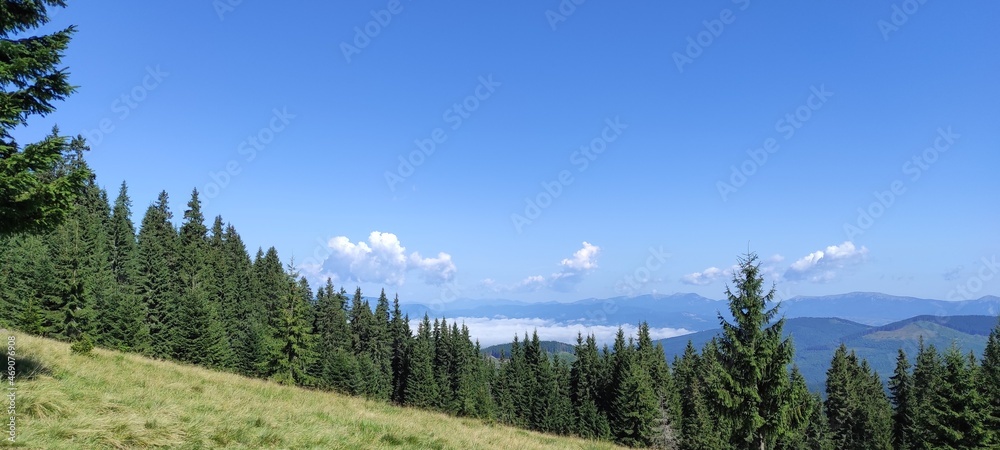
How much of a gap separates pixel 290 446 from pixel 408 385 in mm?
87465

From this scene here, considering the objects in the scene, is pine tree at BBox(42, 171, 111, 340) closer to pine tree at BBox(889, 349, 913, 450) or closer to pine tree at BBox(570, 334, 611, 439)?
pine tree at BBox(570, 334, 611, 439)

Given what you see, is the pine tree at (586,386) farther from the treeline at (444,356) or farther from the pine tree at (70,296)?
the pine tree at (70,296)

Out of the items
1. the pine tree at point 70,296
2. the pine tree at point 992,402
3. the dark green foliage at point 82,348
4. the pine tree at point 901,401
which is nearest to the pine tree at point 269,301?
the pine tree at point 70,296

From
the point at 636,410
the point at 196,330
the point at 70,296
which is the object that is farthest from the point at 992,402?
the point at 70,296

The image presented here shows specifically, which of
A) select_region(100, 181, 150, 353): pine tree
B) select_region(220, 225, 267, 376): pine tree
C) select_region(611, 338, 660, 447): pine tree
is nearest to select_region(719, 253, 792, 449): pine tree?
select_region(611, 338, 660, 447): pine tree

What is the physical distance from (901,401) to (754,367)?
75.3 m

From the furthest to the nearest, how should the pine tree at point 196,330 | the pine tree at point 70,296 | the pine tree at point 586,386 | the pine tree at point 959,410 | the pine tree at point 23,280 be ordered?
the pine tree at point 586,386
the pine tree at point 196,330
the pine tree at point 23,280
the pine tree at point 70,296
the pine tree at point 959,410

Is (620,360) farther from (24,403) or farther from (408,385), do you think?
(24,403)

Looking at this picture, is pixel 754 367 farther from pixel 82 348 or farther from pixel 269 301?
pixel 269 301

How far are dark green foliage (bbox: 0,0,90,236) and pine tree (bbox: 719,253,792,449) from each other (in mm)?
28240

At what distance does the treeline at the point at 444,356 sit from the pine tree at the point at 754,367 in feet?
0.25

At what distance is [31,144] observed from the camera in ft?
27.6

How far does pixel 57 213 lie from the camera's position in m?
9.22

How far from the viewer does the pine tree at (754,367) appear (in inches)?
1022
